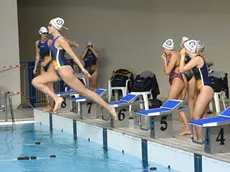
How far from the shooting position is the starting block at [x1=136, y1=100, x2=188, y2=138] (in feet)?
21.2

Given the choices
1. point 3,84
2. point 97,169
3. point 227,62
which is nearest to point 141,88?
point 97,169

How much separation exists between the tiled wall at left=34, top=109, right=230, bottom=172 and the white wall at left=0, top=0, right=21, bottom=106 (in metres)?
3.14

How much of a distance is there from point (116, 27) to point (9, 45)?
3955 millimetres

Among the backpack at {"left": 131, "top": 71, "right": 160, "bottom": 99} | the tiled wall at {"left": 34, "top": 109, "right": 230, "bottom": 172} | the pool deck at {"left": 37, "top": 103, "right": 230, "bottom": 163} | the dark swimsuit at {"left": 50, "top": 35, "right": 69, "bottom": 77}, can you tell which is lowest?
the tiled wall at {"left": 34, "top": 109, "right": 230, "bottom": 172}

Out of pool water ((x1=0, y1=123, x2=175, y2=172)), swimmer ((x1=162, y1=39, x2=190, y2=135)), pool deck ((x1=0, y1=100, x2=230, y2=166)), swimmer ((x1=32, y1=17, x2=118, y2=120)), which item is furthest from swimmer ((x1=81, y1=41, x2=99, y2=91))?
swimmer ((x1=162, y1=39, x2=190, y2=135))

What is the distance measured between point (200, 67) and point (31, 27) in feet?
33.4

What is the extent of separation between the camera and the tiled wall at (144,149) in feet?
17.5

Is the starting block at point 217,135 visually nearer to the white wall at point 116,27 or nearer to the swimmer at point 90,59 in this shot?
the swimmer at point 90,59

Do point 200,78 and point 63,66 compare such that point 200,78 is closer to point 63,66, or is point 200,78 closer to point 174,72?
point 174,72

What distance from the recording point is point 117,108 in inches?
305

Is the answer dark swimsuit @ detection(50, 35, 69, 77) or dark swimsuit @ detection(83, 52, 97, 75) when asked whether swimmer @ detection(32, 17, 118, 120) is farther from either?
dark swimsuit @ detection(83, 52, 97, 75)

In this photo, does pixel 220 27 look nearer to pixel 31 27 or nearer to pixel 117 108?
pixel 31 27

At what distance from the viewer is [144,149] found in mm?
6633

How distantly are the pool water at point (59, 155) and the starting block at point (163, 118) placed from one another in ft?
1.44
